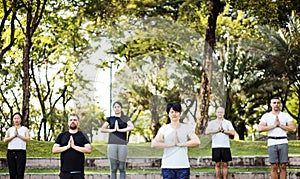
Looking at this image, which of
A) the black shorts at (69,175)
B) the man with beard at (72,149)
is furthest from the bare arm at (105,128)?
the black shorts at (69,175)

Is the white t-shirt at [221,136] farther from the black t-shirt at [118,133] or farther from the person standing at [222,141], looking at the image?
the black t-shirt at [118,133]

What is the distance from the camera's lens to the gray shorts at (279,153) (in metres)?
9.13

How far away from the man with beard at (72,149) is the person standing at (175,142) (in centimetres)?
113

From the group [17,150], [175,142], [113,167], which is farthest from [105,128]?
[17,150]

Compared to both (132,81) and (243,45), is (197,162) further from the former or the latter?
(243,45)

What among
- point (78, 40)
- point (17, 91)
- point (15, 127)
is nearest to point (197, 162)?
point (15, 127)

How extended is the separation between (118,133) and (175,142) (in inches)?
84.7

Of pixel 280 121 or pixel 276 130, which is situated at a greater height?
pixel 280 121

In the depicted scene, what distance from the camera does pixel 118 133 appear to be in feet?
26.5

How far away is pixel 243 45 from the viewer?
93.6 feet

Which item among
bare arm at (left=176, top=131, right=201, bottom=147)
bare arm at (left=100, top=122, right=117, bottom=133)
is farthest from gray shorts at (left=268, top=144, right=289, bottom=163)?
bare arm at (left=176, top=131, right=201, bottom=147)

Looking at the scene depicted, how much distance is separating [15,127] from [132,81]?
3.57m

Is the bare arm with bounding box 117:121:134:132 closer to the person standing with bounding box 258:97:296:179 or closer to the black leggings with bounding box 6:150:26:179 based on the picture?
the person standing with bounding box 258:97:296:179

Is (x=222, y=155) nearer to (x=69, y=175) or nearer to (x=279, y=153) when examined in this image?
(x=279, y=153)
